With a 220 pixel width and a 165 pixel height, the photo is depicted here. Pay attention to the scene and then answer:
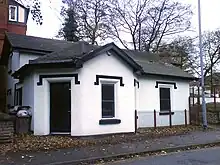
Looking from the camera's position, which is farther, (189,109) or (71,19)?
(71,19)

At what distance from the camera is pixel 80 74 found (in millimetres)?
16047

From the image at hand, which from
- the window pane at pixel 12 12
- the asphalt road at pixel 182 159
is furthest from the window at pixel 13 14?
the asphalt road at pixel 182 159

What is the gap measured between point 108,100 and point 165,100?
654 cm

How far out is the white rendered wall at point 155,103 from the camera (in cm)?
2091

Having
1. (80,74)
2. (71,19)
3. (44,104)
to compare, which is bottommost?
(44,104)

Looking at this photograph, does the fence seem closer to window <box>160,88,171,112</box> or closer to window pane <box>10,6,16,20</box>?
window <box>160,88,171,112</box>

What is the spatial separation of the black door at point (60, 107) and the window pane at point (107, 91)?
166 centimetres

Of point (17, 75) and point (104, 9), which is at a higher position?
point (104, 9)

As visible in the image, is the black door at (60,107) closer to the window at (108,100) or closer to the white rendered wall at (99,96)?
the white rendered wall at (99,96)

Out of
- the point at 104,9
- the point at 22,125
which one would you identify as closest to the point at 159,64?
the point at 22,125

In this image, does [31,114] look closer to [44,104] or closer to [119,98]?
[44,104]

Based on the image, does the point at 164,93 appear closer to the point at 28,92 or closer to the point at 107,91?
the point at 107,91

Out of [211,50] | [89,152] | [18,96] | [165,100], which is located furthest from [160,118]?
[211,50]

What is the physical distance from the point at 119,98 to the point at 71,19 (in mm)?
27896
